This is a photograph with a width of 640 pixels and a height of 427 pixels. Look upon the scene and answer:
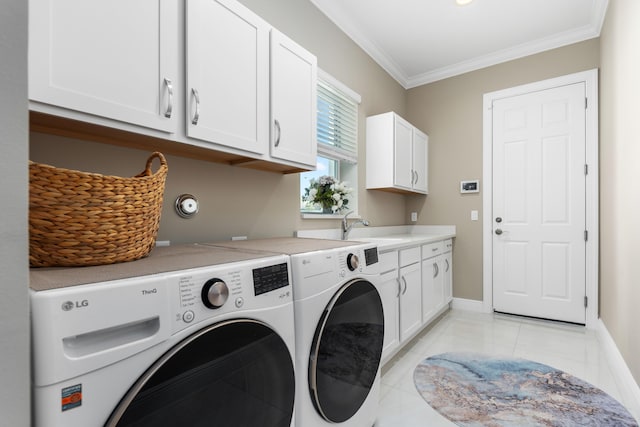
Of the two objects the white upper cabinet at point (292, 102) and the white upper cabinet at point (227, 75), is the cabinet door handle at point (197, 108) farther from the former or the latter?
the white upper cabinet at point (292, 102)

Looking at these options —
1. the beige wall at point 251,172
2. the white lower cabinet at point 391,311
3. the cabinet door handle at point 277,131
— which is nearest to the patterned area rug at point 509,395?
the white lower cabinet at point 391,311

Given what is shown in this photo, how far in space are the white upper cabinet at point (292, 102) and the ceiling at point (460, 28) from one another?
3.29 ft

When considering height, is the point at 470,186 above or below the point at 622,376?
above

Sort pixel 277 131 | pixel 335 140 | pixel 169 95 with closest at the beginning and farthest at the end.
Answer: pixel 169 95 → pixel 277 131 → pixel 335 140

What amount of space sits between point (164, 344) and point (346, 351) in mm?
811

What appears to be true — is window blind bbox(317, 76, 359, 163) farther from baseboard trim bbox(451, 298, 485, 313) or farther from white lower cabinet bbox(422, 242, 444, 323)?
baseboard trim bbox(451, 298, 485, 313)

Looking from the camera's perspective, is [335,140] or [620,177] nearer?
[620,177]

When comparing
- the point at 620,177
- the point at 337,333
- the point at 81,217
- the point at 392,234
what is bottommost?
the point at 337,333

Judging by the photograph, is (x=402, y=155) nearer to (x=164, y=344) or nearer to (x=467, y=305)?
(x=467, y=305)

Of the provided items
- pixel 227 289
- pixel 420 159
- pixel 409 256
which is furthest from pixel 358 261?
pixel 420 159

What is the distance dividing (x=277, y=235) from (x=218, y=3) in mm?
1304

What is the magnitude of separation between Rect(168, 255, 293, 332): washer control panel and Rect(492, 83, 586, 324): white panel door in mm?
3151

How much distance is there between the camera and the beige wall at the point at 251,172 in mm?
1279

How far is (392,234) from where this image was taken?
3553 millimetres
